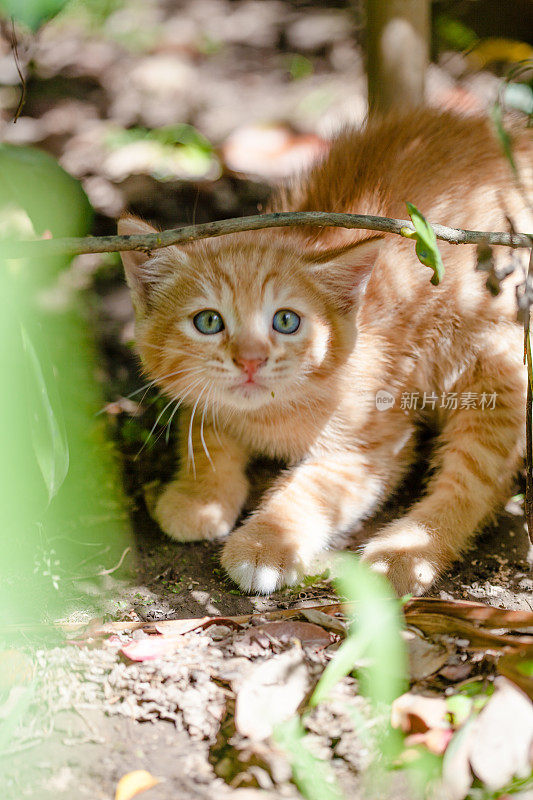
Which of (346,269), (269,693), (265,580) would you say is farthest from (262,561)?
(346,269)

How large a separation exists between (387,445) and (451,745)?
3.52ft

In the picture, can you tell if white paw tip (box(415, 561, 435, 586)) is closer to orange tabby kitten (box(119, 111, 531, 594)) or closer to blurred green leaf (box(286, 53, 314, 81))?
orange tabby kitten (box(119, 111, 531, 594))

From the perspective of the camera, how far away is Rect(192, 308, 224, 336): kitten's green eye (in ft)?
6.03

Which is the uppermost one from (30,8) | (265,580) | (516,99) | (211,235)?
(30,8)

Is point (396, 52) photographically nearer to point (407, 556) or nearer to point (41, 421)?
point (407, 556)

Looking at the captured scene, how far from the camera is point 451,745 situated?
3.68 ft

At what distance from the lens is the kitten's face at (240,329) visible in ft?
5.84

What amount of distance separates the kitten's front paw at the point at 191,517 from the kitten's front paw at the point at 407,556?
41cm

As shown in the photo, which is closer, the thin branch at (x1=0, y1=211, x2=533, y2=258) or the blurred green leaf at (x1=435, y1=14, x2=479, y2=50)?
the thin branch at (x1=0, y1=211, x2=533, y2=258)

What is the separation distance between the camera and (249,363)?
1728 mm

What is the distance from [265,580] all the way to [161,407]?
83cm

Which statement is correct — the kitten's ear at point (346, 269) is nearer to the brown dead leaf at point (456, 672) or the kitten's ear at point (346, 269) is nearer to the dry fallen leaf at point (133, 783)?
the brown dead leaf at point (456, 672)

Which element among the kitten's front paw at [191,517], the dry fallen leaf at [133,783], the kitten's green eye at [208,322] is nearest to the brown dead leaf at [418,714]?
the dry fallen leaf at [133,783]

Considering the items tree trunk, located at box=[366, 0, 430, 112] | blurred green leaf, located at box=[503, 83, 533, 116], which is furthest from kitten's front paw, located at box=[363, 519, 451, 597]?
tree trunk, located at box=[366, 0, 430, 112]
